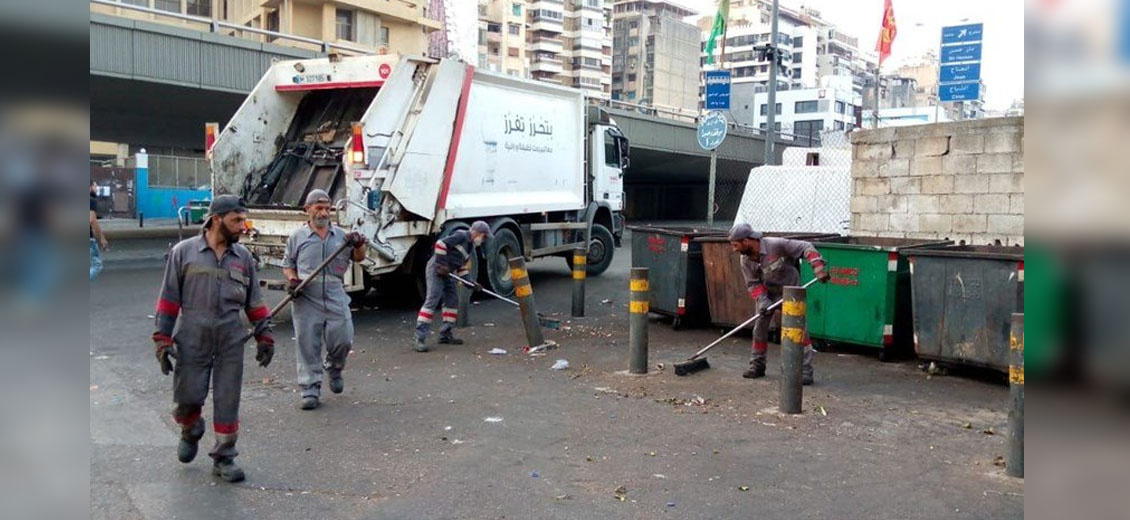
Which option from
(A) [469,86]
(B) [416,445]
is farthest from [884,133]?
(B) [416,445]

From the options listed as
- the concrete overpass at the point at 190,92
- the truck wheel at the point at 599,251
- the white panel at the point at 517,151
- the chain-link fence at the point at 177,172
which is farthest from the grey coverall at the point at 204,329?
the chain-link fence at the point at 177,172

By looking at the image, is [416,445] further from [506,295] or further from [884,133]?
[884,133]

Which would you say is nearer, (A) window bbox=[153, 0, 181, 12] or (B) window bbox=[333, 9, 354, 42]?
(A) window bbox=[153, 0, 181, 12]

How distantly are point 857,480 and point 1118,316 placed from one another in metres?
3.79

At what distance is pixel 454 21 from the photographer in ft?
157

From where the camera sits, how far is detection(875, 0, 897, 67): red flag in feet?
65.2

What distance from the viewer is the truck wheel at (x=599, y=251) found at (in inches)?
584

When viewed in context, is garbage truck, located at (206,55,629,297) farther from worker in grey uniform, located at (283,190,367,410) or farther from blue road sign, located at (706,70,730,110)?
blue road sign, located at (706,70,730,110)

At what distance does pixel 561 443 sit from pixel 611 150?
10120 millimetres

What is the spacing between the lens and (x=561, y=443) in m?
5.34

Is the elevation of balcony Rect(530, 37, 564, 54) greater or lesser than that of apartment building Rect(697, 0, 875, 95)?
lesser

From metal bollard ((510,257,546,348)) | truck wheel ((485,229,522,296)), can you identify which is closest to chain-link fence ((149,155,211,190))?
truck wheel ((485,229,522,296))

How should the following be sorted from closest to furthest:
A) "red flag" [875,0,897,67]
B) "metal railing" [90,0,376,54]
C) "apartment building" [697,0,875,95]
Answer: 1. "metal railing" [90,0,376,54]
2. "red flag" [875,0,897,67]
3. "apartment building" [697,0,875,95]

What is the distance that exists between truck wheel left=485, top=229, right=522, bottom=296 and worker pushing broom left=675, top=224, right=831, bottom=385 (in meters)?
4.78
